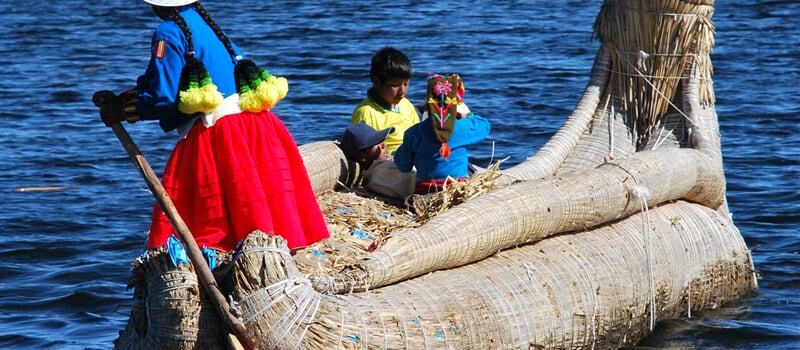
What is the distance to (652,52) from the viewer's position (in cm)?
634

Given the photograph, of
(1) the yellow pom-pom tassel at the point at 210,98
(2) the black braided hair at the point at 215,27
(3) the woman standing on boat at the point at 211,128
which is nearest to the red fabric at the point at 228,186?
(3) the woman standing on boat at the point at 211,128

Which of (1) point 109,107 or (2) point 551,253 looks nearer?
(1) point 109,107

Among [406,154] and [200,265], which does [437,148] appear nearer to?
[406,154]

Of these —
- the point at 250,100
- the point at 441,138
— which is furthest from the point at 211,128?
the point at 441,138

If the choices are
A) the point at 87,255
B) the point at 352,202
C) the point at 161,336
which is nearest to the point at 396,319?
the point at 161,336

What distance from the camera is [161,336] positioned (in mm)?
3746

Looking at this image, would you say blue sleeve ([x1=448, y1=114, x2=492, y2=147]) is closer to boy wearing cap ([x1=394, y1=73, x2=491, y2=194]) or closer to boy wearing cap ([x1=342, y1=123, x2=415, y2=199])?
boy wearing cap ([x1=394, y1=73, x2=491, y2=194])

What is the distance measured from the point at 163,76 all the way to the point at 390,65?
87.3 inches

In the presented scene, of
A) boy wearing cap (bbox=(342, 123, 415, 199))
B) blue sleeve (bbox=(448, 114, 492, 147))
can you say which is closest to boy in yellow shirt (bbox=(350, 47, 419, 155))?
boy wearing cap (bbox=(342, 123, 415, 199))

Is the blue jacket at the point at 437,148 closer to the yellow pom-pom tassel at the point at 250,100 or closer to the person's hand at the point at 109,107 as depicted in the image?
the yellow pom-pom tassel at the point at 250,100

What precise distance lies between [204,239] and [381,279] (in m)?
0.61

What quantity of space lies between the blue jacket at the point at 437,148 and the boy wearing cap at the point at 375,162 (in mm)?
174

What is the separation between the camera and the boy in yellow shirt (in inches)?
238

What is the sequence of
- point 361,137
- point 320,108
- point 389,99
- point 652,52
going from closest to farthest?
point 361,137 → point 389,99 → point 652,52 → point 320,108
